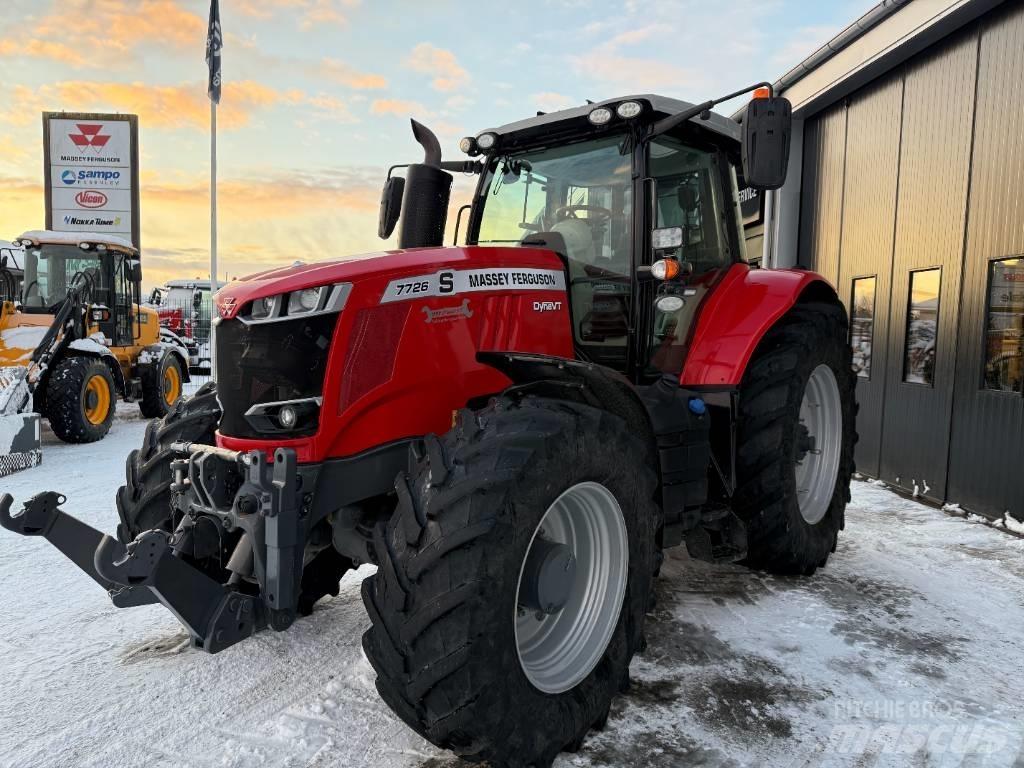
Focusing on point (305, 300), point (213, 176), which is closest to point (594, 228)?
point (305, 300)

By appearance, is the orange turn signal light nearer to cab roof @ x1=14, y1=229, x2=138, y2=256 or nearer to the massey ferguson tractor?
the massey ferguson tractor

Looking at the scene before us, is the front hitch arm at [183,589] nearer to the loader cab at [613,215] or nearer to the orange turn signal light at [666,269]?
the loader cab at [613,215]

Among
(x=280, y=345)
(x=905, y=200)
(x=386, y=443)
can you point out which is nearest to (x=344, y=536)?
(x=386, y=443)

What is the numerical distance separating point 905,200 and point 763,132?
4512 mm

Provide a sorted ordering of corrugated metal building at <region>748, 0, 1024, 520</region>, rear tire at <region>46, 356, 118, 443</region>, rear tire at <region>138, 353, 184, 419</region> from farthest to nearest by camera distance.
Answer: rear tire at <region>138, 353, 184, 419</region> → rear tire at <region>46, 356, 118, 443</region> → corrugated metal building at <region>748, 0, 1024, 520</region>

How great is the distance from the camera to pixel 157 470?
119 inches

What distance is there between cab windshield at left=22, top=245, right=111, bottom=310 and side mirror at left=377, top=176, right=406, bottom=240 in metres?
8.41

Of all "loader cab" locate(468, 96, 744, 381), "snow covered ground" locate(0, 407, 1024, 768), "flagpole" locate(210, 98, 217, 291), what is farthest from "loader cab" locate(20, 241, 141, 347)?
"loader cab" locate(468, 96, 744, 381)

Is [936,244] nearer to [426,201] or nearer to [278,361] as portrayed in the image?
[426,201]

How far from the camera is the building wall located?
212 inches

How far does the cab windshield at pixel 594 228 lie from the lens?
10.9ft

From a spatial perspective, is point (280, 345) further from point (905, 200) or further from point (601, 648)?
point (905, 200)

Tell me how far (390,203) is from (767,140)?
1713 millimetres

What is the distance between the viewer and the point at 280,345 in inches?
92.7
